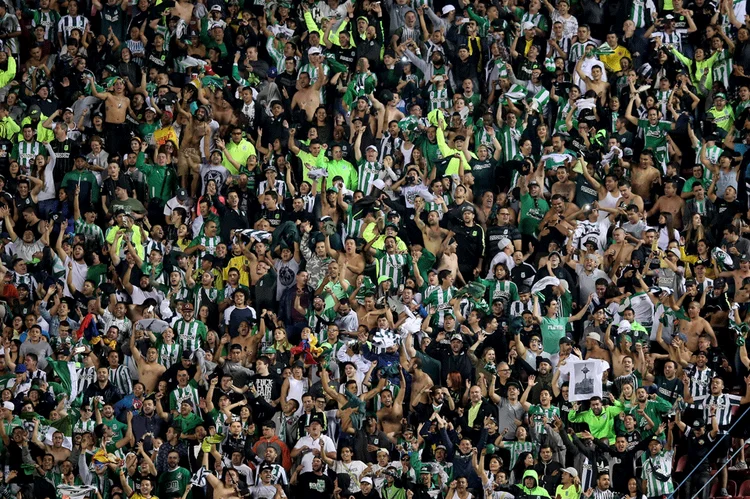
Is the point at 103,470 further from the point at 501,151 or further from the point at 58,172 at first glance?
the point at 501,151

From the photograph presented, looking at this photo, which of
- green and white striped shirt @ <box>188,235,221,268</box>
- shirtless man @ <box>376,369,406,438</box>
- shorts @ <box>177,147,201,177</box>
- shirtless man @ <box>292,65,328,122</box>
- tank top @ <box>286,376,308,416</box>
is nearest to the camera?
shirtless man @ <box>376,369,406,438</box>

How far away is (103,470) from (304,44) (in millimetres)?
8753

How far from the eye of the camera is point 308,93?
28156 mm

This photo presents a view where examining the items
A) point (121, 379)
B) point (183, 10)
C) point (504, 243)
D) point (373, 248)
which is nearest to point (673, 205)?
point (504, 243)

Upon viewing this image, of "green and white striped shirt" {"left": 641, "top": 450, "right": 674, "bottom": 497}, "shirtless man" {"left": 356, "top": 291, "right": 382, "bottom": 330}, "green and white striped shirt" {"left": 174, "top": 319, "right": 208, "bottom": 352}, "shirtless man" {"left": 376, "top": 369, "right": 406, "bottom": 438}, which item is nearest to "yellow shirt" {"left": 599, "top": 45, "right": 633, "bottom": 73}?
"shirtless man" {"left": 356, "top": 291, "right": 382, "bottom": 330}

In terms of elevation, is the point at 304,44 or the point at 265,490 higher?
the point at 304,44

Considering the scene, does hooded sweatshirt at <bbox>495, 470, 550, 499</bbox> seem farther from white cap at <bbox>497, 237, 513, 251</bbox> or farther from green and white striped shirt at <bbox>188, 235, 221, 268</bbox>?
green and white striped shirt at <bbox>188, 235, 221, 268</bbox>

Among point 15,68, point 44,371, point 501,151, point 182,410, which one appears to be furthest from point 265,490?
→ point 15,68

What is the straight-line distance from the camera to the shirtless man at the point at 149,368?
78.7ft

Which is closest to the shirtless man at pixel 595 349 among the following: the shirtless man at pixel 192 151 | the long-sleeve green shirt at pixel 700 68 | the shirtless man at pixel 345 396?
the shirtless man at pixel 345 396

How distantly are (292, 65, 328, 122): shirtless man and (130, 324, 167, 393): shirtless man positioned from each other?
5357mm

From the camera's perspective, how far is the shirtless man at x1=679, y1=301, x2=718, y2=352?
24719 millimetres

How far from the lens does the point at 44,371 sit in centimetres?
2389

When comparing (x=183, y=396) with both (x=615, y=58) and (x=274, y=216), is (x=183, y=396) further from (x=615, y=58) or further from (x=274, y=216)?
(x=615, y=58)
